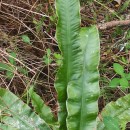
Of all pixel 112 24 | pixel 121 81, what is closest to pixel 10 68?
pixel 121 81

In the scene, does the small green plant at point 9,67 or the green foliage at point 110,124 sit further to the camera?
the small green plant at point 9,67

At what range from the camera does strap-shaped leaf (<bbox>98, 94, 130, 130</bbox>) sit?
1545 millimetres

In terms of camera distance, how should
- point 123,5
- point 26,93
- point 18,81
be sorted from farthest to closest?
1. point 123,5
2. point 18,81
3. point 26,93

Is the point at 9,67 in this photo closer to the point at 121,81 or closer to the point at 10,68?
the point at 10,68

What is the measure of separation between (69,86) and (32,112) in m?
0.20

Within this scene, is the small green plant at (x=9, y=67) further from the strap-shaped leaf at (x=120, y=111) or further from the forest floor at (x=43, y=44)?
the strap-shaped leaf at (x=120, y=111)

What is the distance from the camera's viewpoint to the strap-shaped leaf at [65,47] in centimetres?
152

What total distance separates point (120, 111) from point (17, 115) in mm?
449

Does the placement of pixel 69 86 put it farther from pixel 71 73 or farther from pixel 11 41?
pixel 11 41

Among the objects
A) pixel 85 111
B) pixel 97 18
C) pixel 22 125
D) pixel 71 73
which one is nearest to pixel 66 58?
pixel 71 73

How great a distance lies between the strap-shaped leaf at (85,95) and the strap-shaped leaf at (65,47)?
0.13 feet

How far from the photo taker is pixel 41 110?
1.56m

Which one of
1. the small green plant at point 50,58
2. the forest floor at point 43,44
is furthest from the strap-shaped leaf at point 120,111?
the small green plant at point 50,58

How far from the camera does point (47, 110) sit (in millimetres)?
1567
